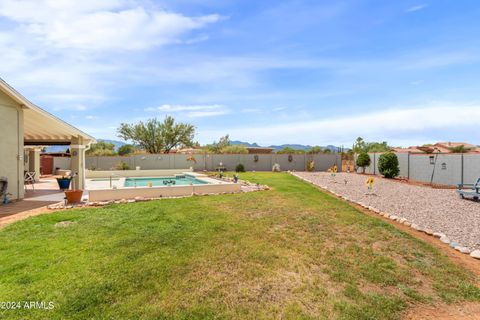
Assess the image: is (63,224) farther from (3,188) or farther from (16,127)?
(16,127)

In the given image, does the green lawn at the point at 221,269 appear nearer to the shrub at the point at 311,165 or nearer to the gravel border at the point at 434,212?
the gravel border at the point at 434,212

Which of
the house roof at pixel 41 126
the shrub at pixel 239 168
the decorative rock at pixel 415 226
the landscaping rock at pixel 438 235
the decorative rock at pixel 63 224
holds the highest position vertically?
the house roof at pixel 41 126

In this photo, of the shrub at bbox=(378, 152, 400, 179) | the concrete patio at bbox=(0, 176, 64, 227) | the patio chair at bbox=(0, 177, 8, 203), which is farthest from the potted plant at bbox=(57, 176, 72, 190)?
the shrub at bbox=(378, 152, 400, 179)

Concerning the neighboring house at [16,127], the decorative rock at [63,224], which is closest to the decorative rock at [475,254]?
the decorative rock at [63,224]

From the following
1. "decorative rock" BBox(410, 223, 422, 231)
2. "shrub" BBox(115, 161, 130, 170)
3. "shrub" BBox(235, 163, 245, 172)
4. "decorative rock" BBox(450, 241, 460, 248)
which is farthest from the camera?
"shrub" BBox(235, 163, 245, 172)

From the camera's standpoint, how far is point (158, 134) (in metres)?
40.0

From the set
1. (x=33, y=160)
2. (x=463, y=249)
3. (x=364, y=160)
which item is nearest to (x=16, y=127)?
(x=33, y=160)

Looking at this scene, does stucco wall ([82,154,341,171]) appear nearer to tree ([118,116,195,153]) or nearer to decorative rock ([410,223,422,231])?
tree ([118,116,195,153])

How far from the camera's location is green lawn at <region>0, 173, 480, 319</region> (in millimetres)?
3338

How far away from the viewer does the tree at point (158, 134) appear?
39.8 m

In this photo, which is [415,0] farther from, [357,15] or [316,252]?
[316,252]

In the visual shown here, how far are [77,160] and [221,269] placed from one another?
11.8 m

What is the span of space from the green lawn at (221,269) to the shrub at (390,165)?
1365 cm

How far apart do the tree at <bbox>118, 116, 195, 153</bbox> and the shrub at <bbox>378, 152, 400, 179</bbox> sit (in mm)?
28363
